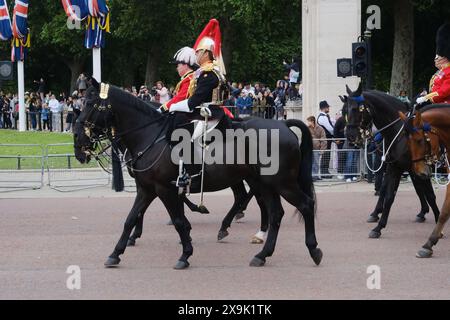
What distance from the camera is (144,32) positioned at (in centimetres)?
4766

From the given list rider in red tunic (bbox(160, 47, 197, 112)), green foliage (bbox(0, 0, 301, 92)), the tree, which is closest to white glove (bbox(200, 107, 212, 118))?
rider in red tunic (bbox(160, 47, 197, 112))

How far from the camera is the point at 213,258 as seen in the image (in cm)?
1120

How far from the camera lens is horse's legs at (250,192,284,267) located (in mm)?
10562

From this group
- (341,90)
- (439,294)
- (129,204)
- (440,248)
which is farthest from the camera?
(341,90)

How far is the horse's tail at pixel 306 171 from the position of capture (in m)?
10.7

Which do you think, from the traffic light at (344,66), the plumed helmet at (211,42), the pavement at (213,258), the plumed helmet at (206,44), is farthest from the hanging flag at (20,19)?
the plumed helmet at (206,44)

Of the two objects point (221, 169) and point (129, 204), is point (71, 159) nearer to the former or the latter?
point (129, 204)

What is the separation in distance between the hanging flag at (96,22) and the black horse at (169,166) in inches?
388

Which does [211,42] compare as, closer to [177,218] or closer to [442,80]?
[177,218]

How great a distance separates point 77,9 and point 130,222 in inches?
582

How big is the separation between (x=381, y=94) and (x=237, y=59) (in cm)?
3751

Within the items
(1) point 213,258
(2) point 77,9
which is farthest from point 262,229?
(2) point 77,9

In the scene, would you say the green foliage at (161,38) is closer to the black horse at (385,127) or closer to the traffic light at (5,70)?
the traffic light at (5,70)

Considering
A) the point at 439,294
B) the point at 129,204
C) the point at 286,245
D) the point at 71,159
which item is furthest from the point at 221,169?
the point at 71,159
